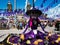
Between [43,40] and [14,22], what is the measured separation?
10716mm

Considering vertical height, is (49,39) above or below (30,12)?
below

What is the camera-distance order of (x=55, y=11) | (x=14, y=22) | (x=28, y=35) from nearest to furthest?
(x=28, y=35), (x=55, y=11), (x=14, y=22)

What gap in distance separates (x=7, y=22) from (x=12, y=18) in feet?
1.20

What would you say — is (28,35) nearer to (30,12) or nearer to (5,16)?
(30,12)

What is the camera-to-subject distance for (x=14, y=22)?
1507 centimetres

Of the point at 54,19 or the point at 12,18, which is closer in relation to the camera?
the point at 54,19

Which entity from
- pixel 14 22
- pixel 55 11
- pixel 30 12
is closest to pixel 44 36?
pixel 30 12

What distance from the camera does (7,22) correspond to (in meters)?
15.4

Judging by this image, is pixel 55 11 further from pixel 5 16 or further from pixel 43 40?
pixel 43 40

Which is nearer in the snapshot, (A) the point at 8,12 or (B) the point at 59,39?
(B) the point at 59,39

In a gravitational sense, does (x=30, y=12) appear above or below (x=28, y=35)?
above

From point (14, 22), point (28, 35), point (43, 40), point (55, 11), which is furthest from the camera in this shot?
point (14, 22)

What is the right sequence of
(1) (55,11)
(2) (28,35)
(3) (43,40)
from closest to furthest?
(3) (43,40) → (2) (28,35) → (1) (55,11)

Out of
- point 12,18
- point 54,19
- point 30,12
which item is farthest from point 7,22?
point 30,12
